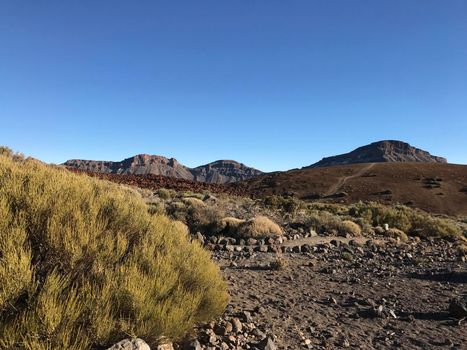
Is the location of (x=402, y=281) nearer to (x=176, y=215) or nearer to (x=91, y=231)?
(x=91, y=231)

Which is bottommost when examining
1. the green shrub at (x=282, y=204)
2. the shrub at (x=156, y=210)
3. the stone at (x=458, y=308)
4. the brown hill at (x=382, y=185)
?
the stone at (x=458, y=308)

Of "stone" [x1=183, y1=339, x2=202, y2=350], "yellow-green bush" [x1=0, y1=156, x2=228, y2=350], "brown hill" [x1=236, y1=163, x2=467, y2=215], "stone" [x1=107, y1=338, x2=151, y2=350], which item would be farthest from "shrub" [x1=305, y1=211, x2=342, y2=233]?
"brown hill" [x1=236, y1=163, x2=467, y2=215]

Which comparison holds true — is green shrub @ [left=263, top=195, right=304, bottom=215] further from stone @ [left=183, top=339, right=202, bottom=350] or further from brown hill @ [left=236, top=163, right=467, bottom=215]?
brown hill @ [left=236, top=163, right=467, bottom=215]

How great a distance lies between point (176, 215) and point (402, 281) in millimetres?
10283

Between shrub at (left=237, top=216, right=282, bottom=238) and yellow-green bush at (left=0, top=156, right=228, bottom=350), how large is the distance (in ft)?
28.4

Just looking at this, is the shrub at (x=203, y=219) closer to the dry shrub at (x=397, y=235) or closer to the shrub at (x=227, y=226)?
the shrub at (x=227, y=226)

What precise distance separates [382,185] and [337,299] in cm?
6173

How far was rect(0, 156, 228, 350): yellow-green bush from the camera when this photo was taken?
3775 mm

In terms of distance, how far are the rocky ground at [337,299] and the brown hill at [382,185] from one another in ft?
139

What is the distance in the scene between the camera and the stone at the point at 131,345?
12.8 ft

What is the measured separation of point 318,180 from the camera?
72250mm

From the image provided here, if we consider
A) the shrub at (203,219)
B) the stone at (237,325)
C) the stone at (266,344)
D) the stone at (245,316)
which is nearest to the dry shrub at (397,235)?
the shrub at (203,219)

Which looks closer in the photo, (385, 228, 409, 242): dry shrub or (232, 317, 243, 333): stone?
(232, 317, 243, 333): stone

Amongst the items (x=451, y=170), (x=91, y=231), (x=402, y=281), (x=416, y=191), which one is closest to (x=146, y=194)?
(x=402, y=281)
